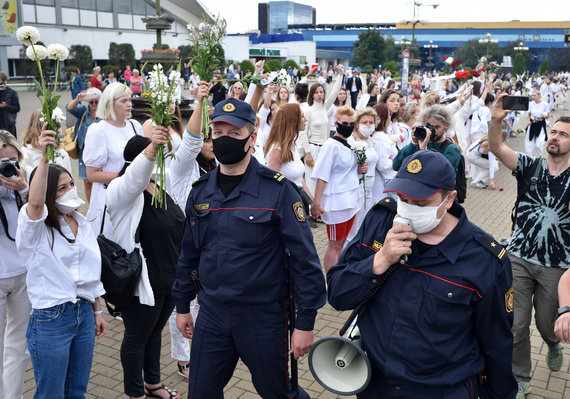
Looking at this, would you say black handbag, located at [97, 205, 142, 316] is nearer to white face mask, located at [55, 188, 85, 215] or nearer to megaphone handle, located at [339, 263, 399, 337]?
white face mask, located at [55, 188, 85, 215]

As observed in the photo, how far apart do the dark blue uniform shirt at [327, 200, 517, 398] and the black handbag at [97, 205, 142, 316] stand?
1.75 metres

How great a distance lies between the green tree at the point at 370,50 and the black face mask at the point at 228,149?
2877 inches

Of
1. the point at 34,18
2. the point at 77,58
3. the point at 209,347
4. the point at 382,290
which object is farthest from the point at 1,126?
the point at 34,18

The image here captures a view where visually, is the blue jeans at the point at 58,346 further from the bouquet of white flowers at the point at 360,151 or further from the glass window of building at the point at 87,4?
the glass window of building at the point at 87,4

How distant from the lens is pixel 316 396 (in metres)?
4.65

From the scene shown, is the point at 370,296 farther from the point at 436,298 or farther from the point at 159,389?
the point at 159,389

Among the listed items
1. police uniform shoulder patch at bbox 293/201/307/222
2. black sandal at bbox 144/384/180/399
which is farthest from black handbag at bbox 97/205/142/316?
police uniform shoulder patch at bbox 293/201/307/222

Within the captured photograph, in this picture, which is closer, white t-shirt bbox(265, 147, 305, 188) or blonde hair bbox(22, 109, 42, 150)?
blonde hair bbox(22, 109, 42, 150)

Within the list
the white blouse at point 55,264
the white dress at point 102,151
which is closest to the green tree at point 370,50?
the white dress at point 102,151

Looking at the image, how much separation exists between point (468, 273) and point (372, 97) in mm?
15782

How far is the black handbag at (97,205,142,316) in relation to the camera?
3828 millimetres

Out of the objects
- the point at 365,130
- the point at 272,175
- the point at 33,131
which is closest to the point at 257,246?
the point at 272,175

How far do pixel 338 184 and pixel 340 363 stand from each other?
3.74 metres

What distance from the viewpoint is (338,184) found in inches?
252
